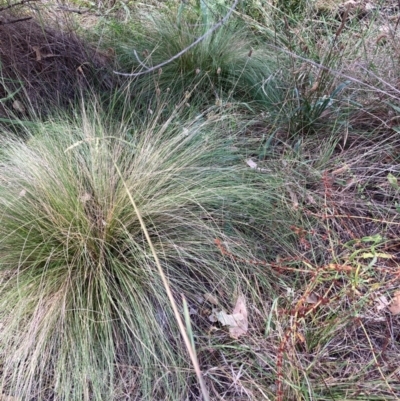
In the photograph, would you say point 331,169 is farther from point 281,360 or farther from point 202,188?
point 281,360

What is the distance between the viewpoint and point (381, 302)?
145cm

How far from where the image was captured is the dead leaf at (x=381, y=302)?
1.45 meters

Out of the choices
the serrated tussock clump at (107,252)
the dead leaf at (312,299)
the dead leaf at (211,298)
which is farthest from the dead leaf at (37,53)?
the dead leaf at (312,299)

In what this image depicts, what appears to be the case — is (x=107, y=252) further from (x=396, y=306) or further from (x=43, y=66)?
(x=43, y=66)

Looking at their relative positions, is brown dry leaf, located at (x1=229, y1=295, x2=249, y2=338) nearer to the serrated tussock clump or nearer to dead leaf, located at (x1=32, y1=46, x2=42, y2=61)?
the serrated tussock clump

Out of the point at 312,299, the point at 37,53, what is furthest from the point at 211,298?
the point at 37,53

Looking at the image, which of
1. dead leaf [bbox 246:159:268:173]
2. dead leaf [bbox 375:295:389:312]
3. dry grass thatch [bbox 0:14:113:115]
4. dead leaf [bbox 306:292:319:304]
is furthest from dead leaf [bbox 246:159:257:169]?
dry grass thatch [bbox 0:14:113:115]

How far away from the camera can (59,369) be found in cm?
133

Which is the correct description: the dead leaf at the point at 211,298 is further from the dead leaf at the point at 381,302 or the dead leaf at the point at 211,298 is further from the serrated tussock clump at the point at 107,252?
the dead leaf at the point at 381,302

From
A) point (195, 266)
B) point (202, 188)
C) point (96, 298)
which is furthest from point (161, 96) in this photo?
point (96, 298)

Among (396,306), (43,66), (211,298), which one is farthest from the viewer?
(43,66)

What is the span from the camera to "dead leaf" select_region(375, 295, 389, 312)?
56.9 inches

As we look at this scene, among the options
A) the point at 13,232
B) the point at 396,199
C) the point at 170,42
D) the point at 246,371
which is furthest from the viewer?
the point at 170,42

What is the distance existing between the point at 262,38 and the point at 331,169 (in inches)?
60.5
